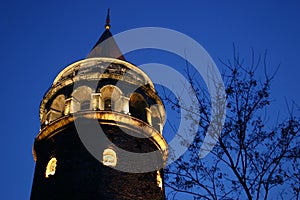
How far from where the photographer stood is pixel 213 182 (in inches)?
481

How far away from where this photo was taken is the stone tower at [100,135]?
1878cm

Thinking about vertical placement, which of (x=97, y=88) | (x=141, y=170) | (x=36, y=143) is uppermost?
(x=97, y=88)

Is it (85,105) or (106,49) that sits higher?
(106,49)

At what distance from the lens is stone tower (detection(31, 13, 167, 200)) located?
1878 cm

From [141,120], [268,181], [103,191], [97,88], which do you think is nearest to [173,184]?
[268,181]

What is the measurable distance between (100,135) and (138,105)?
12.7 feet

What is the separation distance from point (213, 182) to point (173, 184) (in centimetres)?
115

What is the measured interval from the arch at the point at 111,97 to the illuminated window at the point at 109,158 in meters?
3.01

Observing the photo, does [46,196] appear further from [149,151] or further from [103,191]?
[149,151]

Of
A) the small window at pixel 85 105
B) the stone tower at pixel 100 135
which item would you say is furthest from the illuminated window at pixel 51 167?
the small window at pixel 85 105

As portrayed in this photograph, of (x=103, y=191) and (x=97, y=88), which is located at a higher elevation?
(x=97, y=88)

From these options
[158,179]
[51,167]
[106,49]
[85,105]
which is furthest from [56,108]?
[158,179]

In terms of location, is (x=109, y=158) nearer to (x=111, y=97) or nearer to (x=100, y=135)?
(x=100, y=135)

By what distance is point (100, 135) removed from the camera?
20156 mm
